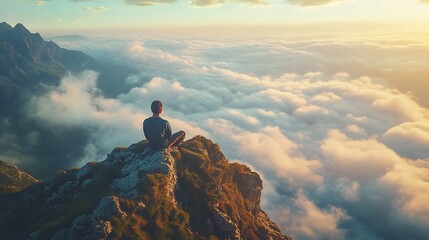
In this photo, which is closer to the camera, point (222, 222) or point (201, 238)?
point (201, 238)

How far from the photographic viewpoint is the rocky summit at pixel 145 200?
108ft

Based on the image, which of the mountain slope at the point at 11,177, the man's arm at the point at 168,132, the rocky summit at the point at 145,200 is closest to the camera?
the rocky summit at the point at 145,200

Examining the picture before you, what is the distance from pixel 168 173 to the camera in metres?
39.8

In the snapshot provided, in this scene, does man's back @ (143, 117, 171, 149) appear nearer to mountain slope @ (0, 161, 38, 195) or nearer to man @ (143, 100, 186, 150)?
man @ (143, 100, 186, 150)

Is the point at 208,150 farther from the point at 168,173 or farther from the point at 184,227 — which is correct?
the point at 184,227

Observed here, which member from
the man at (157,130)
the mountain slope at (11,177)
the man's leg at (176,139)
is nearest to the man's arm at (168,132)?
the man at (157,130)

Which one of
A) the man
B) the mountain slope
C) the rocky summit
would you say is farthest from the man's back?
the mountain slope

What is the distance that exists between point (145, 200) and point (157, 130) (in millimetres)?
8922

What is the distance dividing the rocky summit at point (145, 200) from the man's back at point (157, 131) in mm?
1483

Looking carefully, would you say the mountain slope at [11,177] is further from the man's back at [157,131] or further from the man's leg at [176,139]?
the man's back at [157,131]

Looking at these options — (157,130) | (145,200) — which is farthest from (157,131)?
A: (145,200)

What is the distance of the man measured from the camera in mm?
40312

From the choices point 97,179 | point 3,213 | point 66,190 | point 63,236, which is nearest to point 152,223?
point 63,236

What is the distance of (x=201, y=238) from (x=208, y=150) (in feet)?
57.4
